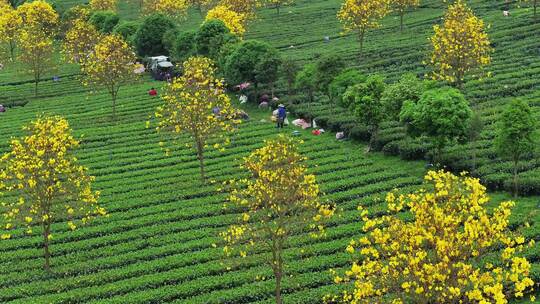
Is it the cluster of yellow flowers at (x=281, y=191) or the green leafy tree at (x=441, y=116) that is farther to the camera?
the green leafy tree at (x=441, y=116)

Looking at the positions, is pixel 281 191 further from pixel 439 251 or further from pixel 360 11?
pixel 360 11

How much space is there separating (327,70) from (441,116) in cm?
1545

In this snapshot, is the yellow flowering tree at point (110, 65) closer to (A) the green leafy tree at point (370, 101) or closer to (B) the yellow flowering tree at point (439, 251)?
(A) the green leafy tree at point (370, 101)

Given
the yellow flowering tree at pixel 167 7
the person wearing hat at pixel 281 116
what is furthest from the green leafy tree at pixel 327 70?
the yellow flowering tree at pixel 167 7

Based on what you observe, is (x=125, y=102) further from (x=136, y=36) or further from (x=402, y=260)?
(x=402, y=260)

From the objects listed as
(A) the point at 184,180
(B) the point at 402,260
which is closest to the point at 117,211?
(A) the point at 184,180

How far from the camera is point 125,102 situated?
66.9 meters

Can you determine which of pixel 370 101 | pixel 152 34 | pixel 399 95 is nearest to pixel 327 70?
pixel 370 101

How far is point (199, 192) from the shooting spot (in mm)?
42812

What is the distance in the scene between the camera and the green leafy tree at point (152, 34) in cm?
8238

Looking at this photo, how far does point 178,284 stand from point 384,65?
43.8 m

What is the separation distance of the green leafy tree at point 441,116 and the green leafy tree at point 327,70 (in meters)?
12.9

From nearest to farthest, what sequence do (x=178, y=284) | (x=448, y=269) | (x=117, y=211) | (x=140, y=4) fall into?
(x=448, y=269) → (x=178, y=284) → (x=117, y=211) → (x=140, y=4)

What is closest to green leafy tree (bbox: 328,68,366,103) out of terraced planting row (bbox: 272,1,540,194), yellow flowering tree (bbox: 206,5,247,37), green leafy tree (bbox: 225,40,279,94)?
terraced planting row (bbox: 272,1,540,194)
